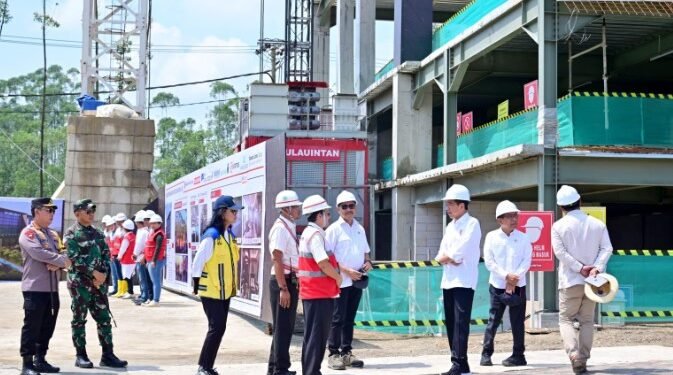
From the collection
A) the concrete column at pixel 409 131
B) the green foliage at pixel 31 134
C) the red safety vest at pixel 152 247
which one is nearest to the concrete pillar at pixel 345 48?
the concrete column at pixel 409 131

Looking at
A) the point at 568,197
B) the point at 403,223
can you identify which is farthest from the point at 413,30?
the point at 568,197

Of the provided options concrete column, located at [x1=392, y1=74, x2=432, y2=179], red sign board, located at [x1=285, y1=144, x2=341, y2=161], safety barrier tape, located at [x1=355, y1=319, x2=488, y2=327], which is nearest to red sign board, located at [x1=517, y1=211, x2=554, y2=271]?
safety barrier tape, located at [x1=355, y1=319, x2=488, y2=327]

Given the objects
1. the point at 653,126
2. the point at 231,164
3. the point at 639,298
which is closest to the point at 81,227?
the point at 231,164

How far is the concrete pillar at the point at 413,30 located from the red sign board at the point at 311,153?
403 inches

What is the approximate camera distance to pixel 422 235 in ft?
98.5

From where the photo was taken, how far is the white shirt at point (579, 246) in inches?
390

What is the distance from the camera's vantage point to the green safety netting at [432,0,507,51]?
2333 centimetres

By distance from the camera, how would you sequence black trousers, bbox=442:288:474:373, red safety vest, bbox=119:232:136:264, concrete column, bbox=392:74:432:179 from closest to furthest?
black trousers, bbox=442:288:474:373 < red safety vest, bbox=119:232:136:264 < concrete column, bbox=392:74:432:179

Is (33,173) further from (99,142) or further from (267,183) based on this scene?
(267,183)

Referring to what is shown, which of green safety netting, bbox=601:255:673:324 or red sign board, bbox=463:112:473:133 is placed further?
red sign board, bbox=463:112:473:133

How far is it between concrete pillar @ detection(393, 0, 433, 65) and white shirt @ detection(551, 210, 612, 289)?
67.3 feet

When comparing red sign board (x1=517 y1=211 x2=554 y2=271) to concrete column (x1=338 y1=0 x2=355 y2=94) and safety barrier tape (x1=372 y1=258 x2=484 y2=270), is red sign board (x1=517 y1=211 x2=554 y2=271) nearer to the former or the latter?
safety barrier tape (x1=372 y1=258 x2=484 y2=270)

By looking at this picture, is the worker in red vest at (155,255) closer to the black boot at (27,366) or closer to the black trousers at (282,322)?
the black boot at (27,366)

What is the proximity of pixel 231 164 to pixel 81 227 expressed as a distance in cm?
602
